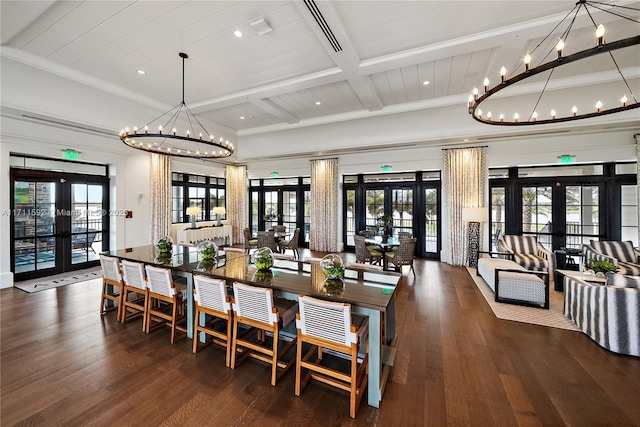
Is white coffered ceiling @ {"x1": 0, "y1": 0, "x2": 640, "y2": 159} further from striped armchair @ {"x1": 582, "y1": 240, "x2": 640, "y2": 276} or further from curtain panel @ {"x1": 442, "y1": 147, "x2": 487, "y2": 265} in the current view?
striped armchair @ {"x1": 582, "y1": 240, "x2": 640, "y2": 276}

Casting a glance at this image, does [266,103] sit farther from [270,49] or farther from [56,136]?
[56,136]

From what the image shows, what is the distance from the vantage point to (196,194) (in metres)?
9.17

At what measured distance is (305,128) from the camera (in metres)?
7.93

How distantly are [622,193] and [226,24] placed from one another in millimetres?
8924

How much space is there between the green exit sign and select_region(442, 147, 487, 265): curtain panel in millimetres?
9005

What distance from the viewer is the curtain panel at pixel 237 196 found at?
33.3ft

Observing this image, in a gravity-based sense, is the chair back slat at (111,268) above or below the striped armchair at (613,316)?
above

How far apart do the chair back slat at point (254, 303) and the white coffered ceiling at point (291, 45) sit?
3157mm

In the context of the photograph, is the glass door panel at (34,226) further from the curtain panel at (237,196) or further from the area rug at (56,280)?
the curtain panel at (237,196)

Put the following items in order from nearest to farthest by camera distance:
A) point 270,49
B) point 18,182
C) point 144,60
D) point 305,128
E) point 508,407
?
point 508,407 → point 270,49 → point 144,60 → point 18,182 → point 305,128

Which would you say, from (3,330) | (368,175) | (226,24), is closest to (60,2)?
(226,24)

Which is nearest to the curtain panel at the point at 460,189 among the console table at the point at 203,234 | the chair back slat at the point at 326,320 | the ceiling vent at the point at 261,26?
the ceiling vent at the point at 261,26

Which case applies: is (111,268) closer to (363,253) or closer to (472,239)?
(363,253)

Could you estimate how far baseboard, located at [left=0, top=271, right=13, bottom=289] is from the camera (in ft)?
15.8
